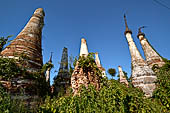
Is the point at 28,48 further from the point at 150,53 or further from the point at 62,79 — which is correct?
the point at 150,53

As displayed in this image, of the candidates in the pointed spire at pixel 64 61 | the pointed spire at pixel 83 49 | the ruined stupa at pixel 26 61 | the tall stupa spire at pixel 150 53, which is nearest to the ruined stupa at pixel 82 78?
the pointed spire at pixel 83 49

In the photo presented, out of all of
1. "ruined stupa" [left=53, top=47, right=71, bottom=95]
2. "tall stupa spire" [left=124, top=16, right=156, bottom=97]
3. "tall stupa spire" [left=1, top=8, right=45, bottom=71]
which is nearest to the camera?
"tall stupa spire" [left=1, top=8, right=45, bottom=71]

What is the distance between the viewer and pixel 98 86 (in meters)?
4.71

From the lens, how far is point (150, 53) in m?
11.7

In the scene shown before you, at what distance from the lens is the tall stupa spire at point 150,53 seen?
10.5 meters

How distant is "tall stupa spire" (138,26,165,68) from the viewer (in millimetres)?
10479

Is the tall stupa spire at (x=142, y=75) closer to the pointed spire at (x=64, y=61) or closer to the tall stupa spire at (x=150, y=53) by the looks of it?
the tall stupa spire at (x=150, y=53)

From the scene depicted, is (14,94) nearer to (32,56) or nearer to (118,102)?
(32,56)

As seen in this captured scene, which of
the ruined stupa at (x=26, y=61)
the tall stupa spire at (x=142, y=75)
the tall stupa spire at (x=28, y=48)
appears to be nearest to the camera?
the ruined stupa at (x=26, y=61)

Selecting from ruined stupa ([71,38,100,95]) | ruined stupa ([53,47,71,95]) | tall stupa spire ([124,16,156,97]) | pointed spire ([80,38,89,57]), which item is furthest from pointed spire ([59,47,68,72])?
tall stupa spire ([124,16,156,97])

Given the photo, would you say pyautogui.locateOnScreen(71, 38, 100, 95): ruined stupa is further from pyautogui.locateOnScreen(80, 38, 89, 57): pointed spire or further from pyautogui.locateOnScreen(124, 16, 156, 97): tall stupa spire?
pyautogui.locateOnScreen(124, 16, 156, 97): tall stupa spire

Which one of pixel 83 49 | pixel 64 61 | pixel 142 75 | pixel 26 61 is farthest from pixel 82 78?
pixel 64 61

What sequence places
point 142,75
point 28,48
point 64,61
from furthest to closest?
1. point 64,61
2. point 142,75
3. point 28,48

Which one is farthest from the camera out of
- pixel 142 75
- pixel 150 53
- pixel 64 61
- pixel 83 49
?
pixel 64 61
